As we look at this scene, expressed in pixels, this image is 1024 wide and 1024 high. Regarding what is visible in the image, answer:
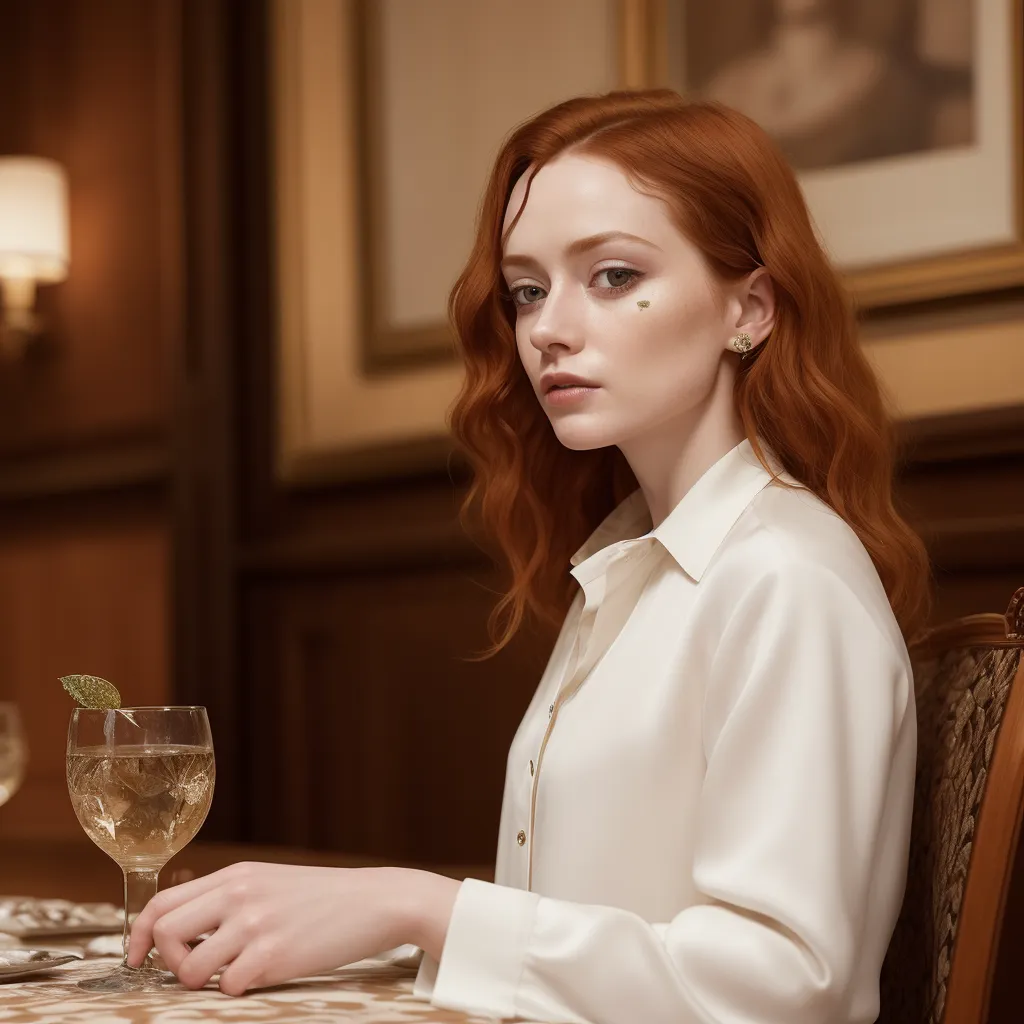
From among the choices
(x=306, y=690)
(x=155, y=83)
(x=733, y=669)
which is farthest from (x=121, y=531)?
(x=733, y=669)

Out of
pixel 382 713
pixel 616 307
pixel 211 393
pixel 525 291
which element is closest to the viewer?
pixel 616 307

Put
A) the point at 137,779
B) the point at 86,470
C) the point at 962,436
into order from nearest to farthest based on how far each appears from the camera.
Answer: the point at 137,779 < the point at 962,436 < the point at 86,470

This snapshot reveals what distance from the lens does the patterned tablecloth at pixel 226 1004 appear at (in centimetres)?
100

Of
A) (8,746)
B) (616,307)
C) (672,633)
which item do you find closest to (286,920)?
(672,633)

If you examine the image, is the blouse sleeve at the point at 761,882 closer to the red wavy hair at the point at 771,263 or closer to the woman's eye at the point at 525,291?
the red wavy hair at the point at 771,263

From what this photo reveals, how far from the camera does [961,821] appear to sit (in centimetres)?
124

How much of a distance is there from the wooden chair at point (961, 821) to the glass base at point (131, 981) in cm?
60

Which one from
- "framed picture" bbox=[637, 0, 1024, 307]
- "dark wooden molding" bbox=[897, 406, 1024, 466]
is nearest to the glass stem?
"dark wooden molding" bbox=[897, 406, 1024, 466]

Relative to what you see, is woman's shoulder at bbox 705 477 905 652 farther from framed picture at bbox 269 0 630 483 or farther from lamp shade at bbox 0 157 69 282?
lamp shade at bbox 0 157 69 282

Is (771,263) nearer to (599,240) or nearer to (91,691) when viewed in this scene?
(599,240)

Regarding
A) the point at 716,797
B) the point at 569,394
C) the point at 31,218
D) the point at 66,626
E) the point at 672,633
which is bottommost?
the point at 66,626

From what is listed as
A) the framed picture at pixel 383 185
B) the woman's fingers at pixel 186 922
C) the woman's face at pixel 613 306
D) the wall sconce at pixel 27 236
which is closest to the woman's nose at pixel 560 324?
the woman's face at pixel 613 306

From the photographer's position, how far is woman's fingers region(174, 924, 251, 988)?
3.62ft

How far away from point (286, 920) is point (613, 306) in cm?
62
